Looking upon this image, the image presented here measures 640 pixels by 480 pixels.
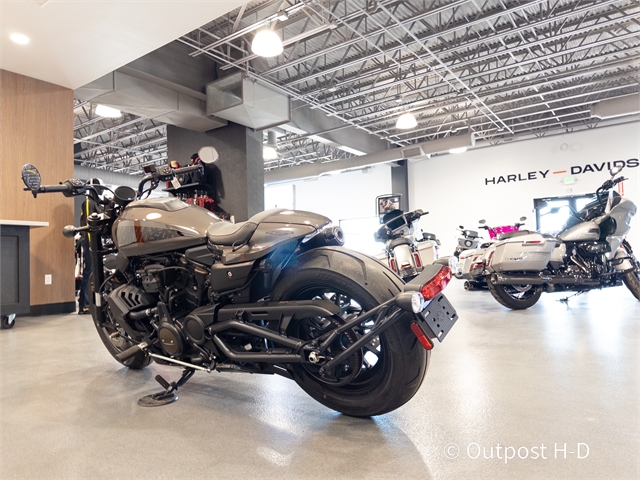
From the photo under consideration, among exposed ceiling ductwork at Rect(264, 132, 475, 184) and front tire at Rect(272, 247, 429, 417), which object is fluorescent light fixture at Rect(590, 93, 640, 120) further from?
front tire at Rect(272, 247, 429, 417)

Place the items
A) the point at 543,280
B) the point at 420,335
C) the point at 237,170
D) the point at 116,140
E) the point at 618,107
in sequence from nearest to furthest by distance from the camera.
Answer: the point at 420,335 < the point at 543,280 < the point at 237,170 < the point at 618,107 < the point at 116,140

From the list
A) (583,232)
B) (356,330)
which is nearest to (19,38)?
(356,330)

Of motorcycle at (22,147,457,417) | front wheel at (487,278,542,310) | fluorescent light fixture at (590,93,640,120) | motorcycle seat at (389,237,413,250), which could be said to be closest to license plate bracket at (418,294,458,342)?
motorcycle at (22,147,457,417)

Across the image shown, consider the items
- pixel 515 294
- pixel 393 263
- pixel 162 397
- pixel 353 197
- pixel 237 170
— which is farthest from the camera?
pixel 353 197

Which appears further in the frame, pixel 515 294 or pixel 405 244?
pixel 515 294

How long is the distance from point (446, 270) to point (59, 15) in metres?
4.49

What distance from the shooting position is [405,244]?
450 cm

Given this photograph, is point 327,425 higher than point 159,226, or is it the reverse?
point 159,226

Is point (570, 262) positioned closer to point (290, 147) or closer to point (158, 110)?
point (158, 110)

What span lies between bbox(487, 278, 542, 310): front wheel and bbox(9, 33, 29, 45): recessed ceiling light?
216 inches

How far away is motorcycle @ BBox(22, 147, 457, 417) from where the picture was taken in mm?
1444

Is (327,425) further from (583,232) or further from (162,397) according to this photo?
(583,232)

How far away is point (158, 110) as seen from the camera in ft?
22.2

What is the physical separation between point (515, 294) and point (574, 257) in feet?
2.42
